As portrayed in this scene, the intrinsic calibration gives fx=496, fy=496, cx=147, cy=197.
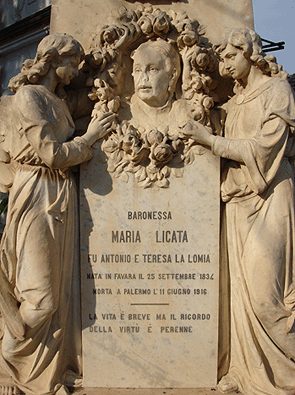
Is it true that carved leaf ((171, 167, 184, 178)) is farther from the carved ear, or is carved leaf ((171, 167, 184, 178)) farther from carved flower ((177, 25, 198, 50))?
carved flower ((177, 25, 198, 50))

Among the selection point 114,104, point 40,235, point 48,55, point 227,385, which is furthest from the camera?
point 114,104

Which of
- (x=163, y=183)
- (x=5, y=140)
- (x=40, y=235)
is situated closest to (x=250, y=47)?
(x=163, y=183)

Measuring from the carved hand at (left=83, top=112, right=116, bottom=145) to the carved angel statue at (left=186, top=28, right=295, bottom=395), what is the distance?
2.87ft

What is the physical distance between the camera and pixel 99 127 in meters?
5.05

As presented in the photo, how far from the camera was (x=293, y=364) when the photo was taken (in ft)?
15.8

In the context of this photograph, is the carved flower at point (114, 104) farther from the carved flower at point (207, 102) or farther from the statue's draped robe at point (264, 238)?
the statue's draped robe at point (264, 238)

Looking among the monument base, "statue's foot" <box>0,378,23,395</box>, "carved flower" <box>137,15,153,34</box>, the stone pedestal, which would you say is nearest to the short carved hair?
"carved flower" <box>137,15,153,34</box>

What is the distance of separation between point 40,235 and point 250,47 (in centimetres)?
276

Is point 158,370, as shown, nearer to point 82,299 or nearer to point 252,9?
point 82,299

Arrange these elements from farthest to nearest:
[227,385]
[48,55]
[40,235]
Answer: [227,385]
[48,55]
[40,235]

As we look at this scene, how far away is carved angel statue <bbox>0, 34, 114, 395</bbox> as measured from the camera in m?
4.74

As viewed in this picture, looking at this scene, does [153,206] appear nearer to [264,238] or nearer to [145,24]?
[264,238]

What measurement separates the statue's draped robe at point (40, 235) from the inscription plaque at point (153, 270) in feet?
0.87

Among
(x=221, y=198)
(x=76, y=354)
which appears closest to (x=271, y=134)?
(x=221, y=198)
